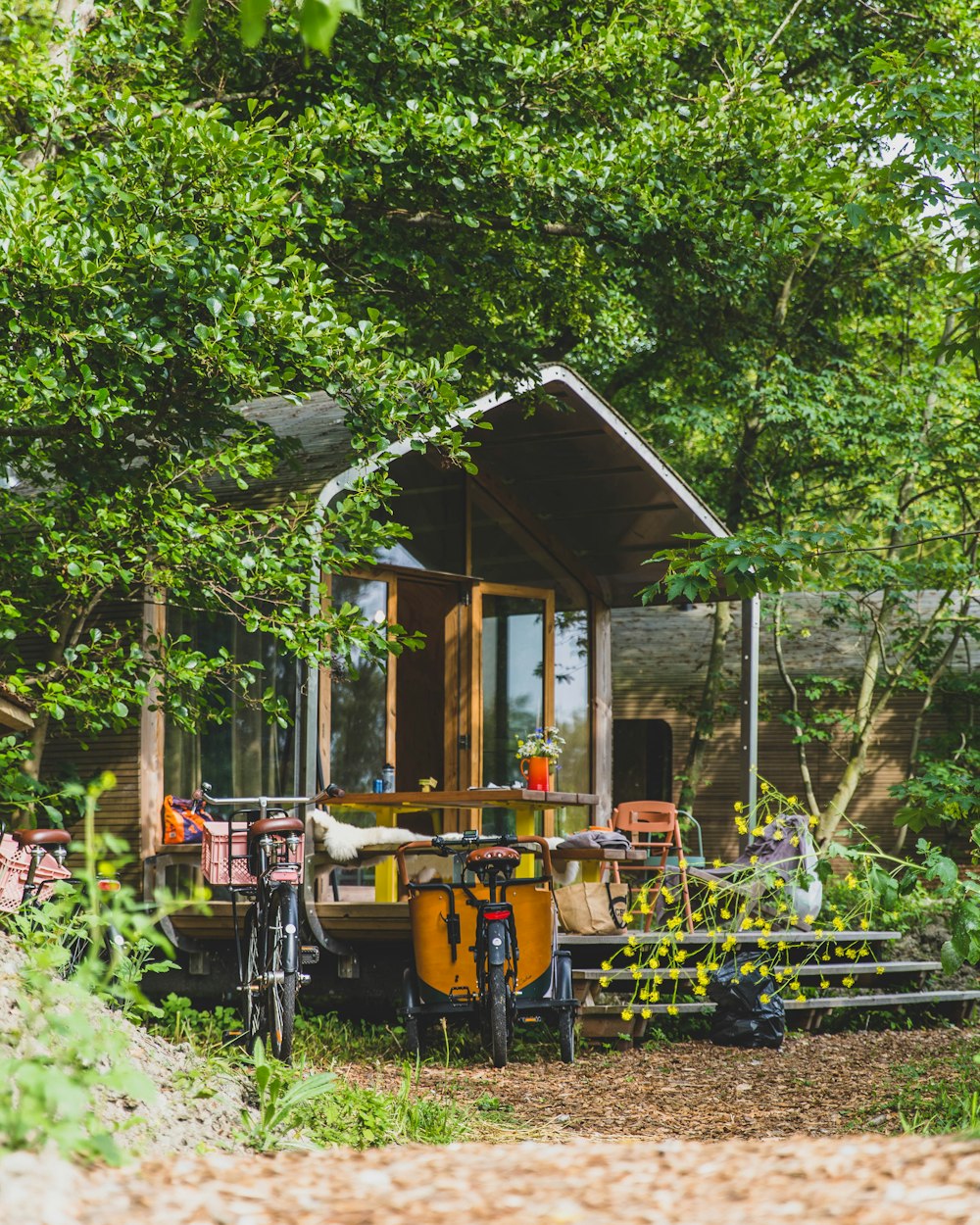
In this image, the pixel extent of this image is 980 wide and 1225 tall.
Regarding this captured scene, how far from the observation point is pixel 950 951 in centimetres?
536

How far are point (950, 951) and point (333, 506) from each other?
5.96 meters

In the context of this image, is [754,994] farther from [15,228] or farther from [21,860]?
[15,228]

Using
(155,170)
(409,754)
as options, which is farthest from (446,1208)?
(409,754)

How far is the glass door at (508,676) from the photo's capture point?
11789 millimetres

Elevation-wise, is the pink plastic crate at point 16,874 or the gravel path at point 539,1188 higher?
the pink plastic crate at point 16,874

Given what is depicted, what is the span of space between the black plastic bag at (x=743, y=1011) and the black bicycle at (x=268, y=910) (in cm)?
277

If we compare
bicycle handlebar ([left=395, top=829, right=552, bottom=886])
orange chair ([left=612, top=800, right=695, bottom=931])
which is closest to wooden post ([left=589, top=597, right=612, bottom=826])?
orange chair ([left=612, top=800, right=695, bottom=931])

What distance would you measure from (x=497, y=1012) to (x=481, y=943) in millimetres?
358

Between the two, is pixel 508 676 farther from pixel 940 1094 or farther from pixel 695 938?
pixel 940 1094

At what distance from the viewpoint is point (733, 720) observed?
694 inches

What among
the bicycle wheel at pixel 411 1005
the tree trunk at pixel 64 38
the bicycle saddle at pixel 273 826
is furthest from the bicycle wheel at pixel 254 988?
the tree trunk at pixel 64 38

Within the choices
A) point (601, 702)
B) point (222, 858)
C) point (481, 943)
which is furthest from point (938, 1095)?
point (601, 702)

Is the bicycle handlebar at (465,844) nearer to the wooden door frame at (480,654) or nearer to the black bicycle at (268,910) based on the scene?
the black bicycle at (268,910)

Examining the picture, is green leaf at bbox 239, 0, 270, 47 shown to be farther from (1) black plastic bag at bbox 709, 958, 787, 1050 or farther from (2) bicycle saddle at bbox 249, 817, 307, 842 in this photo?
(1) black plastic bag at bbox 709, 958, 787, 1050
